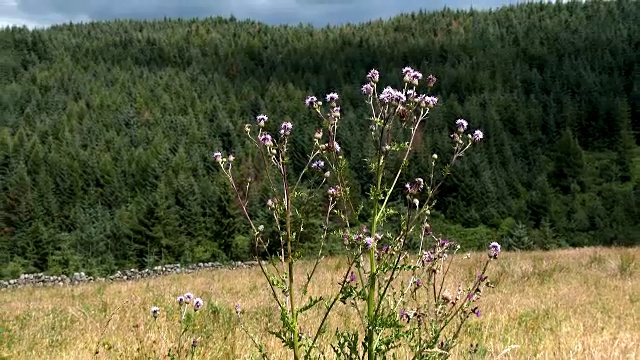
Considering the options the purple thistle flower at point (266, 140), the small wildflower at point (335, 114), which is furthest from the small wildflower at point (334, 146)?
the purple thistle flower at point (266, 140)

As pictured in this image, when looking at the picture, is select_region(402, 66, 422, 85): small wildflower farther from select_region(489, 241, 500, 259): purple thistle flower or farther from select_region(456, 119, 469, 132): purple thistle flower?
select_region(489, 241, 500, 259): purple thistle flower

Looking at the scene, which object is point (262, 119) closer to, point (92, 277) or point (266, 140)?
point (266, 140)

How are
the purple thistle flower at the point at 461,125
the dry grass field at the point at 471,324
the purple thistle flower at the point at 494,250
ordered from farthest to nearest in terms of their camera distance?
the dry grass field at the point at 471,324, the purple thistle flower at the point at 494,250, the purple thistle flower at the point at 461,125

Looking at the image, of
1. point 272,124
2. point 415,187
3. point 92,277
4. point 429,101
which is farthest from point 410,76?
point 92,277

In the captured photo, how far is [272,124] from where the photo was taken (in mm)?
24781

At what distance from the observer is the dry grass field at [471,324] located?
450 centimetres

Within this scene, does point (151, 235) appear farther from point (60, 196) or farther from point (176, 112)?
point (176, 112)

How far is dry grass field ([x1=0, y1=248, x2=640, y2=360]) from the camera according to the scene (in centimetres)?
450

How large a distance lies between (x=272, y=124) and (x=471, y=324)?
64.9 feet

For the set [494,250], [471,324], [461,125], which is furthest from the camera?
[471,324]

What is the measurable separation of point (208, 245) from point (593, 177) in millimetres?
41648

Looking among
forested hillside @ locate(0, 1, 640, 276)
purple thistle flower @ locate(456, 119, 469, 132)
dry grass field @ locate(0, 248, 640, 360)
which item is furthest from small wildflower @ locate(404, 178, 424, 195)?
forested hillside @ locate(0, 1, 640, 276)

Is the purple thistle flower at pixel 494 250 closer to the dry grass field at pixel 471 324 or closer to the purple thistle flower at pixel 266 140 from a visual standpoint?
the dry grass field at pixel 471 324

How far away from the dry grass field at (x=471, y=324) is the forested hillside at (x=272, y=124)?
1540 cm
